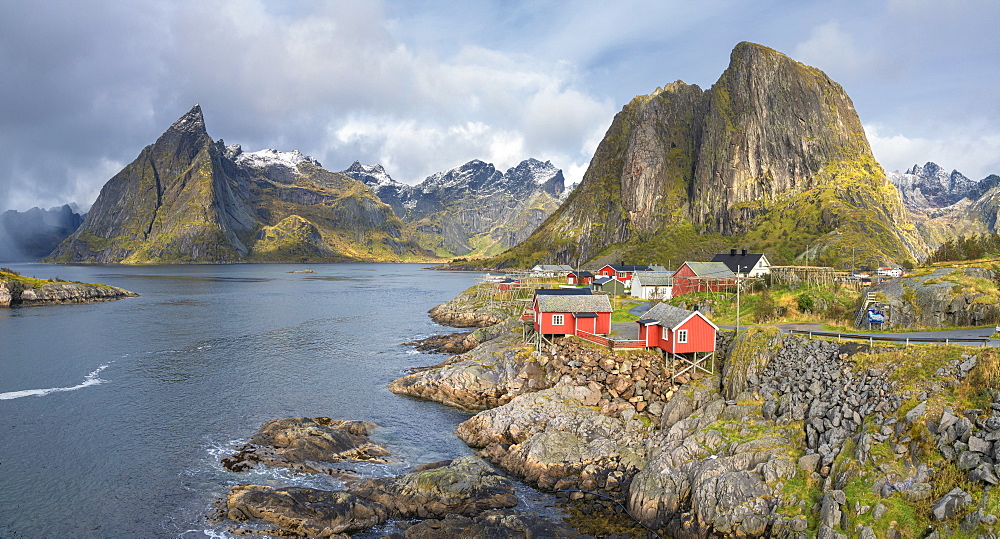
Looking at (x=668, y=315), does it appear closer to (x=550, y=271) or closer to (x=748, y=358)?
(x=748, y=358)

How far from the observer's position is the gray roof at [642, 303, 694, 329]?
143 ft

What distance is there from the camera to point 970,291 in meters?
40.2

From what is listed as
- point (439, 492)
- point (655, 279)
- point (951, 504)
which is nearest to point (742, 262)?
point (655, 279)

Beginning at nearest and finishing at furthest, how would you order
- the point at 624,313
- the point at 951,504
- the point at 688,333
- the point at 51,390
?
the point at 951,504, the point at 688,333, the point at 51,390, the point at 624,313

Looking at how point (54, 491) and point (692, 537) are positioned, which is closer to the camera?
point (692, 537)

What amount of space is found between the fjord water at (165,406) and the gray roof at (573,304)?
550 inches

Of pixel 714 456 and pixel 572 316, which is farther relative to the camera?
pixel 572 316

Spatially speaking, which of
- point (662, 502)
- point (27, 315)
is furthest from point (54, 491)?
point (27, 315)

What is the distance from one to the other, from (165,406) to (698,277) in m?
71.6

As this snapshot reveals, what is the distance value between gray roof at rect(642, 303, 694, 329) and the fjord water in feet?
63.7

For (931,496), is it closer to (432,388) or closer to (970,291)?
(970,291)

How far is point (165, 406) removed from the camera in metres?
48.2

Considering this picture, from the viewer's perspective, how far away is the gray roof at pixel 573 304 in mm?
52375

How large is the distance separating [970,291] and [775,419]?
23.0m
